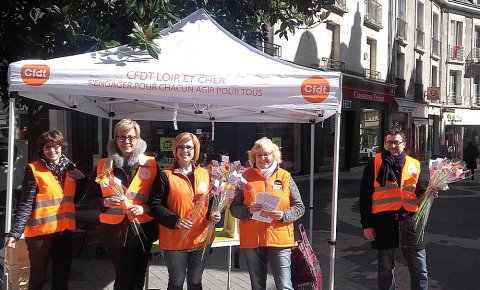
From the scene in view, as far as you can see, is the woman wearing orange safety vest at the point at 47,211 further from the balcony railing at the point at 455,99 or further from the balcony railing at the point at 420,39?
the balcony railing at the point at 455,99

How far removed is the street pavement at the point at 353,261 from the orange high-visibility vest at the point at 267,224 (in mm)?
1694

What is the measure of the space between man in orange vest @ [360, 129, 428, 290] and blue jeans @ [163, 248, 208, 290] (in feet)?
5.24

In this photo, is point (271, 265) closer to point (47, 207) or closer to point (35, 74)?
point (47, 207)

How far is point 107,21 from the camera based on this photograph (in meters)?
5.75

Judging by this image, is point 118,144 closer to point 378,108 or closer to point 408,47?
point 378,108

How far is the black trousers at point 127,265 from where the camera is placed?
12.2ft

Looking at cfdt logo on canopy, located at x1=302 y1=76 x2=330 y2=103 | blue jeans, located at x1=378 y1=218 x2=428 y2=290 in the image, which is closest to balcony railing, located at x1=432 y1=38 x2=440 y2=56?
blue jeans, located at x1=378 y1=218 x2=428 y2=290

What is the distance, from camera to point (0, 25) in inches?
249

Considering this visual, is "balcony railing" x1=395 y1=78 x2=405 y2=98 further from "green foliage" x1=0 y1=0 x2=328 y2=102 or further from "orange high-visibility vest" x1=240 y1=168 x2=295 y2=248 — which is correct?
"orange high-visibility vest" x1=240 y1=168 x2=295 y2=248

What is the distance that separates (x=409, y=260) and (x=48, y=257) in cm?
314

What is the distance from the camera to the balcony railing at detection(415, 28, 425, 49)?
2799cm

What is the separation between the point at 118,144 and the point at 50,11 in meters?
2.53

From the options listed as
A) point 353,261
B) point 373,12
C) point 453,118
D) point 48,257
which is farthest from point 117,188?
point 453,118

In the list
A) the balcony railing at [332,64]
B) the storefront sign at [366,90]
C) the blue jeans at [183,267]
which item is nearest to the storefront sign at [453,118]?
the storefront sign at [366,90]
